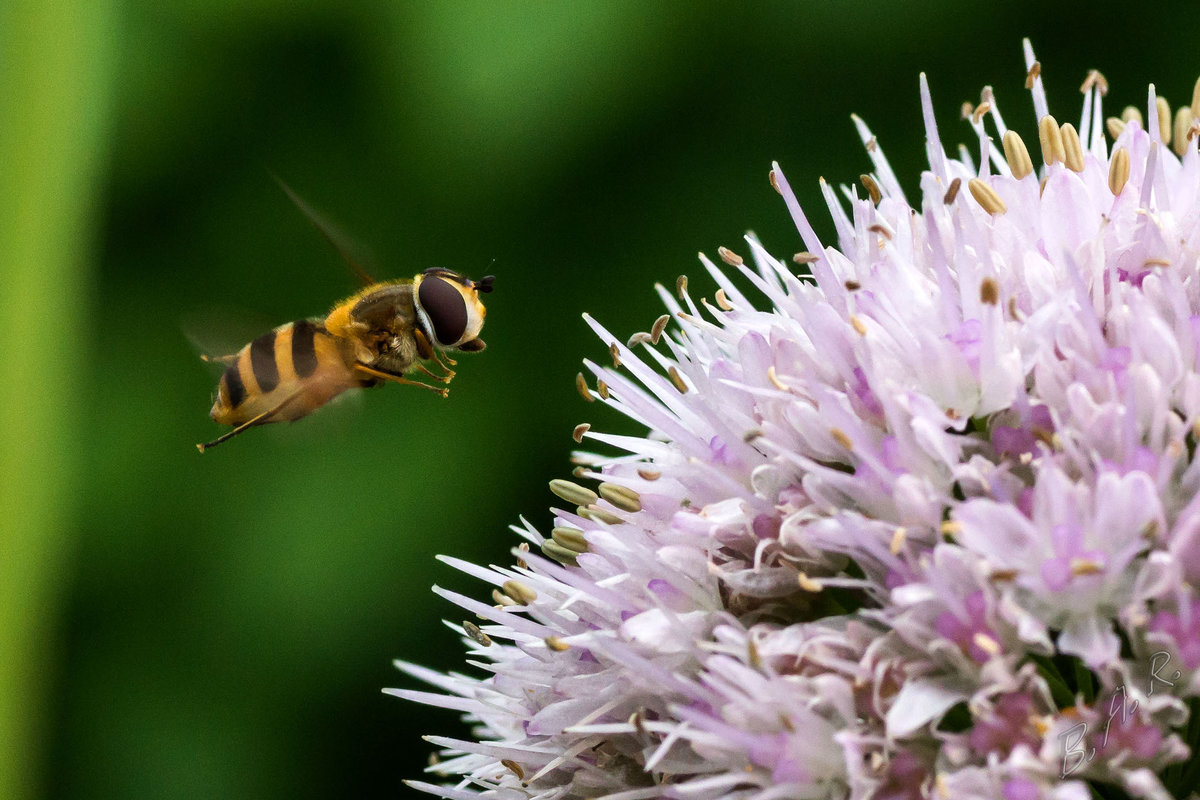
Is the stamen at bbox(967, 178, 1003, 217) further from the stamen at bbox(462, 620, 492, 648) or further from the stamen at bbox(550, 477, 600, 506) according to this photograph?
the stamen at bbox(462, 620, 492, 648)

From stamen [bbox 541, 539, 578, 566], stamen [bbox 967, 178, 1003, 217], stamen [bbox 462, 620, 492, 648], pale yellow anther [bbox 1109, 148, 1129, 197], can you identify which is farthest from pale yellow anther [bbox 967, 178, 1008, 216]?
stamen [bbox 462, 620, 492, 648]

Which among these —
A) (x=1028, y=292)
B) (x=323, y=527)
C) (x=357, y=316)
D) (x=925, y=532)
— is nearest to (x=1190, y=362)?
(x=1028, y=292)

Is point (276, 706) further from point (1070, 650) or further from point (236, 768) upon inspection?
point (1070, 650)

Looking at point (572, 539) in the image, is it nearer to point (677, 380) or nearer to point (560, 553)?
point (560, 553)

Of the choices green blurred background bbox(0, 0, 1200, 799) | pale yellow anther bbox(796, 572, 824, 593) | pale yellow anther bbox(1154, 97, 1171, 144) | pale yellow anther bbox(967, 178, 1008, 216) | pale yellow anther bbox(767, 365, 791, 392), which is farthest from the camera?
green blurred background bbox(0, 0, 1200, 799)

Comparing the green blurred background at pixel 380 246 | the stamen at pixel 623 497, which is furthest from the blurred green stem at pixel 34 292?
the stamen at pixel 623 497

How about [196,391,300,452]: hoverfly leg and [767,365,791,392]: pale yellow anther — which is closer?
[767,365,791,392]: pale yellow anther
